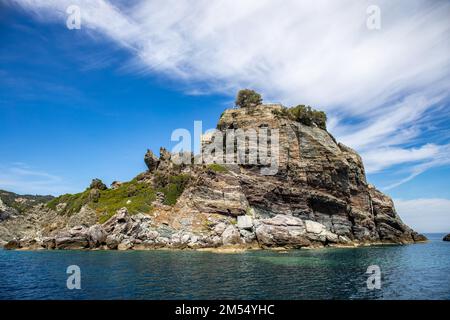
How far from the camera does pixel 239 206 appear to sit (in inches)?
4099

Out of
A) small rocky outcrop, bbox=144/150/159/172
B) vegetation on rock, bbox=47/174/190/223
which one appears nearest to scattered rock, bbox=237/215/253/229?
vegetation on rock, bbox=47/174/190/223

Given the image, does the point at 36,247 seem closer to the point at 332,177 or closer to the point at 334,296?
the point at 334,296

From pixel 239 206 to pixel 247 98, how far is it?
2478 inches

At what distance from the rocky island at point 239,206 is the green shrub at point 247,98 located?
1.55 feet

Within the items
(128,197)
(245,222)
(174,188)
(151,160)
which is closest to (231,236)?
(245,222)

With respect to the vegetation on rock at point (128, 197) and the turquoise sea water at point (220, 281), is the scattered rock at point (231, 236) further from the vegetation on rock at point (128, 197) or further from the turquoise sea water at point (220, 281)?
the turquoise sea water at point (220, 281)

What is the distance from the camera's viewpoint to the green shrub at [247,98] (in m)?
148

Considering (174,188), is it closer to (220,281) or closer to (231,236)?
(231,236)

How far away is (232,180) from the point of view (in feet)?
367

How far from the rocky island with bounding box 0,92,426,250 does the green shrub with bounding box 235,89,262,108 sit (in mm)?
472

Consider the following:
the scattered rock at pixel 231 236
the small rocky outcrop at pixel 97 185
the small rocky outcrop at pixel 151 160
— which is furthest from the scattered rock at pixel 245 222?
the small rocky outcrop at pixel 97 185

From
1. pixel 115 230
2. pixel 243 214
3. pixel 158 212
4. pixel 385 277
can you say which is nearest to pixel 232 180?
pixel 243 214

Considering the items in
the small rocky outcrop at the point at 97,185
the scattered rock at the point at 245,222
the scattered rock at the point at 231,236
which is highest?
the small rocky outcrop at the point at 97,185
